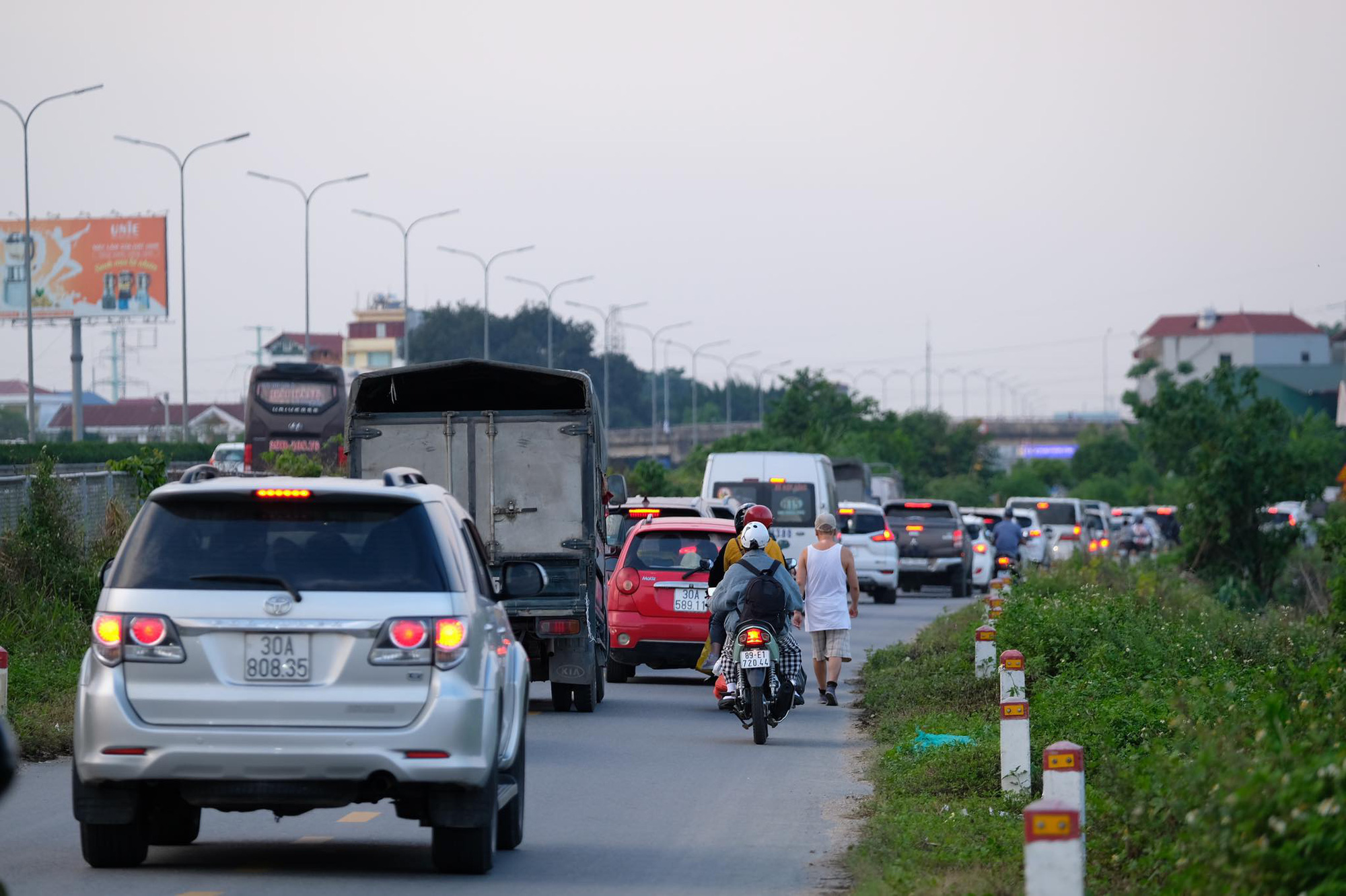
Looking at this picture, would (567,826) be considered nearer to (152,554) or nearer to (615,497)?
(152,554)

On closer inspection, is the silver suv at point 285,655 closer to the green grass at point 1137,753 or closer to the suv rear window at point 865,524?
the green grass at point 1137,753

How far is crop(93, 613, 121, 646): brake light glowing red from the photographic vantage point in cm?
795

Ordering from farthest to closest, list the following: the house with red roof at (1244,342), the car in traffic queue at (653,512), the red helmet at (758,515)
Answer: the house with red roof at (1244,342)
the car in traffic queue at (653,512)
the red helmet at (758,515)

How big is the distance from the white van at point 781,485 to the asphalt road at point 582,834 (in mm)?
18176

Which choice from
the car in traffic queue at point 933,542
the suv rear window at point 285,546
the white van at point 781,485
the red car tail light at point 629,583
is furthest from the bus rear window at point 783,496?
the suv rear window at point 285,546

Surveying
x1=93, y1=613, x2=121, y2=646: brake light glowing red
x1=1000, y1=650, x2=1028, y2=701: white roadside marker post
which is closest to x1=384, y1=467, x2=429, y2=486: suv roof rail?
x1=93, y1=613, x2=121, y2=646: brake light glowing red

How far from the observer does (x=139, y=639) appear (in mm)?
7918

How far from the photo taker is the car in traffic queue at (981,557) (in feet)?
141

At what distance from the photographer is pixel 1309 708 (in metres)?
7.98

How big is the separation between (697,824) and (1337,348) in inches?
6136

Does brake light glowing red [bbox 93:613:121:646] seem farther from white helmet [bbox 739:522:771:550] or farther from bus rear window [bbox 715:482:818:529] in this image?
bus rear window [bbox 715:482:818:529]

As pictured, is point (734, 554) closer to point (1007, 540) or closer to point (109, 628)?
point (109, 628)

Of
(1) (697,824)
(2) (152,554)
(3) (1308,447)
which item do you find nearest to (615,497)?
(1) (697,824)

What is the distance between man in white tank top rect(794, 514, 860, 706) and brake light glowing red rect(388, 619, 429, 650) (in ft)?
30.4
